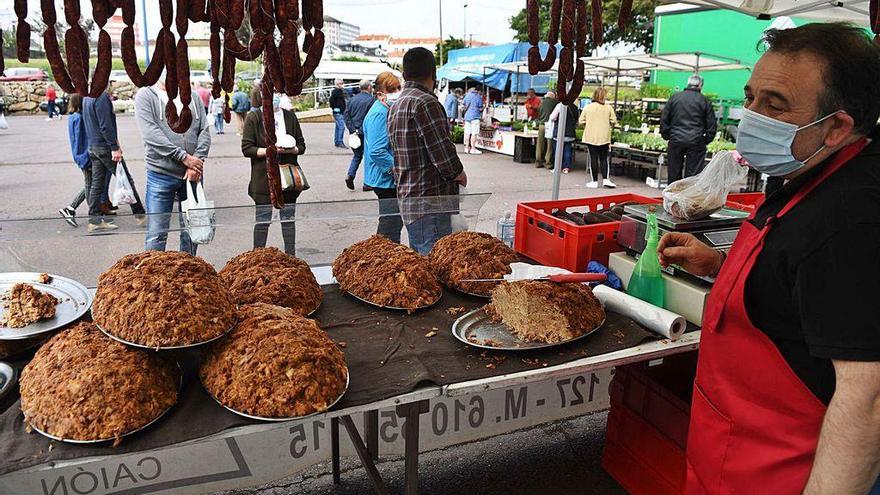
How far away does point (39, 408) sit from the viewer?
169 centimetres

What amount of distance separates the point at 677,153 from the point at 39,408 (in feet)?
34.6

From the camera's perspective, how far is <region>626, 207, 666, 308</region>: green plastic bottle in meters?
Answer: 2.65

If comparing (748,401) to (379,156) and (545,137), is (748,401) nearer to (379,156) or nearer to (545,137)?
(379,156)

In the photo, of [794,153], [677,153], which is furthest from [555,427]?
[677,153]

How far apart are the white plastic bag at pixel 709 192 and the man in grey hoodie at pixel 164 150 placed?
3880mm

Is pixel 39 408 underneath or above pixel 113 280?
underneath

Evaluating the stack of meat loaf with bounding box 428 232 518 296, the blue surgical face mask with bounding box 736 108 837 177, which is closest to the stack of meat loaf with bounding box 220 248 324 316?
the stack of meat loaf with bounding box 428 232 518 296

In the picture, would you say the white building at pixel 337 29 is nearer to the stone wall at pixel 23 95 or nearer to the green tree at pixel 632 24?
the green tree at pixel 632 24

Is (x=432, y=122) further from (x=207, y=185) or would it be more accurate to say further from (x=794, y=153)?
(x=207, y=185)

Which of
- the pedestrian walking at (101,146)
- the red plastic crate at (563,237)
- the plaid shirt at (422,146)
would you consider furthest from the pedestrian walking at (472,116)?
the red plastic crate at (563,237)

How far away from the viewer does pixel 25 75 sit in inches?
1171

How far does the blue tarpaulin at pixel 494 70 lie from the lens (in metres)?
17.3

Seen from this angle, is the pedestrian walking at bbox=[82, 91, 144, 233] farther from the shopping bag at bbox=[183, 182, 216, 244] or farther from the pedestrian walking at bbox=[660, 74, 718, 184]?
the pedestrian walking at bbox=[660, 74, 718, 184]

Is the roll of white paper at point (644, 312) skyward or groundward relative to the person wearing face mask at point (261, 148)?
groundward
